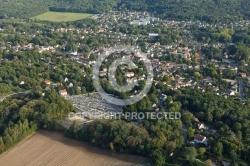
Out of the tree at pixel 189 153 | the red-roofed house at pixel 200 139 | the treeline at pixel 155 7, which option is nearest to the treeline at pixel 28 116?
the tree at pixel 189 153

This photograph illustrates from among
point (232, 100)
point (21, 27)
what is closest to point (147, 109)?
point (232, 100)

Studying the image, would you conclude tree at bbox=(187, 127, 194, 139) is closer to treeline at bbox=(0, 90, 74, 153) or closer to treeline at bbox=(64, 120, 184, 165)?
treeline at bbox=(64, 120, 184, 165)

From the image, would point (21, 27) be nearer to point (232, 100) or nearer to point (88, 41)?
point (88, 41)

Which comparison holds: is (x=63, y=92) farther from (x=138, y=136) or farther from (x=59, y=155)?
(x=138, y=136)

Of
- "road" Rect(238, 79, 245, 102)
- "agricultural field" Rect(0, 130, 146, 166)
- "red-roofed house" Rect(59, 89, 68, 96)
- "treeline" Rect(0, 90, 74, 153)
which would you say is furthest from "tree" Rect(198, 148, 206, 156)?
"red-roofed house" Rect(59, 89, 68, 96)

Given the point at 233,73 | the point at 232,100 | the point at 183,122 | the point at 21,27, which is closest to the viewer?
the point at 183,122

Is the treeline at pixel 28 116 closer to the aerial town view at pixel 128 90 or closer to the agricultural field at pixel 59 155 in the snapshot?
the aerial town view at pixel 128 90

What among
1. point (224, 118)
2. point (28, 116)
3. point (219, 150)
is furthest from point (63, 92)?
point (219, 150)
